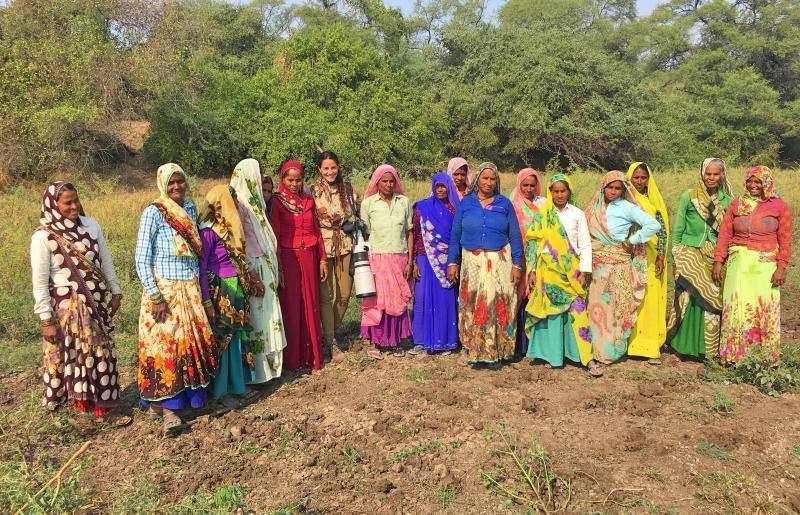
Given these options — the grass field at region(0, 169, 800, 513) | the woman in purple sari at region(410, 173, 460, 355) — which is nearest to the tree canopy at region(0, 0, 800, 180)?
the grass field at region(0, 169, 800, 513)

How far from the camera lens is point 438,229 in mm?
4367

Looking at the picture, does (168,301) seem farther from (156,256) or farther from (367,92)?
Result: (367,92)

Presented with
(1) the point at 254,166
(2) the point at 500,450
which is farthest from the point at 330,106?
(2) the point at 500,450

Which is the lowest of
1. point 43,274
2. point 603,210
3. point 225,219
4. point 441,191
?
point 43,274

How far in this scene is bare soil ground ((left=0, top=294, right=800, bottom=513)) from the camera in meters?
2.70

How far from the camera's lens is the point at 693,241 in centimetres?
422

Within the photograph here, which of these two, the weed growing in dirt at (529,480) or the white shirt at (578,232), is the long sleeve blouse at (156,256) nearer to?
the weed growing in dirt at (529,480)

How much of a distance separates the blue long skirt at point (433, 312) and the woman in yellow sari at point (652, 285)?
1408 mm

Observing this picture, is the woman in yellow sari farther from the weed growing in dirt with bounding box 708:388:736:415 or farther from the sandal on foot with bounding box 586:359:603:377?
the weed growing in dirt with bounding box 708:388:736:415

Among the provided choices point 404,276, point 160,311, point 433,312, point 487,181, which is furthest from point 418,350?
point 160,311

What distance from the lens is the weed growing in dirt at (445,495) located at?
2.65 metres

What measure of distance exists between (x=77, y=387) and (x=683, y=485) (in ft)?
11.4

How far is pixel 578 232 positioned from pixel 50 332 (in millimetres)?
3537

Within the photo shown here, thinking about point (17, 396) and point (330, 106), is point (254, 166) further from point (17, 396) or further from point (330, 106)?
point (330, 106)
